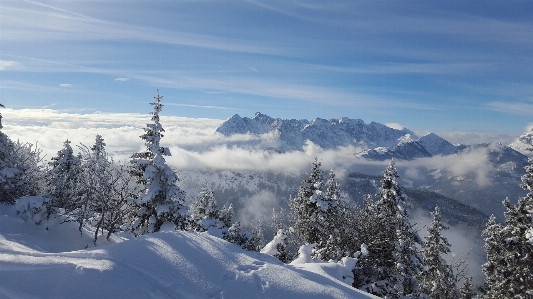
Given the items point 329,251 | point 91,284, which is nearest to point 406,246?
point 329,251

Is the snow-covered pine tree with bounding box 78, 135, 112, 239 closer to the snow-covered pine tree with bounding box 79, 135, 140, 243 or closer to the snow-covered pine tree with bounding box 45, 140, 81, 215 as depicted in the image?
the snow-covered pine tree with bounding box 79, 135, 140, 243

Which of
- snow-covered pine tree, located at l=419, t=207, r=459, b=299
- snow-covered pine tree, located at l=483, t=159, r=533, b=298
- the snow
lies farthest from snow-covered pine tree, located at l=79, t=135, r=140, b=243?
snow-covered pine tree, located at l=419, t=207, r=459, b=299

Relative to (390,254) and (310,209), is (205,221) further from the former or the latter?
(390,254)

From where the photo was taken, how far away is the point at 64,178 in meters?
24.5

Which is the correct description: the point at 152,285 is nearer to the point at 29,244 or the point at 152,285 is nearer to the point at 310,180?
the point at 29,244

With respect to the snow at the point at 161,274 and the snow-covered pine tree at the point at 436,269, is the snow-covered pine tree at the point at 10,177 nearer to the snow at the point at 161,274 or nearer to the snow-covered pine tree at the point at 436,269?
the snow at the point at 161,274

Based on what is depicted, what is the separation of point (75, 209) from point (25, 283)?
16843 mm

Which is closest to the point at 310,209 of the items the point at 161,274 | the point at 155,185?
the point at 155,185

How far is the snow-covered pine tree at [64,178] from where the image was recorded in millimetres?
21109

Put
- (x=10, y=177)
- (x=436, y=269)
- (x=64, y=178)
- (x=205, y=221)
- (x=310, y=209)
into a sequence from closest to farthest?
(x=10, y=177)
(x=205, y=221)
(x=64, y=178)
(x=310, y=209)
(x=436, y=269)

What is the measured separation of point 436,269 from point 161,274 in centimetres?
2823

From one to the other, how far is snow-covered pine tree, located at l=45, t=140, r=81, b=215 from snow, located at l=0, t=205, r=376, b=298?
13.0 metres

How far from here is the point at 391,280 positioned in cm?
1914

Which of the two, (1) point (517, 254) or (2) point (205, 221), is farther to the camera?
→ (2) point (205, 221)
